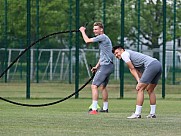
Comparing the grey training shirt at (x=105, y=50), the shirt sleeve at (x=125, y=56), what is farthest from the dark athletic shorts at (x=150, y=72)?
the grey training shirt at (x=105, y=50)

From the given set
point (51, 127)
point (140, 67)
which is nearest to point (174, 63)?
point (140, 67)

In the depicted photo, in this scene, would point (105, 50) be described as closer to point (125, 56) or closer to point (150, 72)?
point (125, 56)

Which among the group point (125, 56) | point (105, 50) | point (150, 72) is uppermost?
point (105, 50)

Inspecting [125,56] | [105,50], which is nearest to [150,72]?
[125,56]

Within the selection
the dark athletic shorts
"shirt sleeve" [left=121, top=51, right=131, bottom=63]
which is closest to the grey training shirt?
"shirt sleeve" [left=121, top=51, right=131, bottom=63]

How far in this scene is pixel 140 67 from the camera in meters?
15.0

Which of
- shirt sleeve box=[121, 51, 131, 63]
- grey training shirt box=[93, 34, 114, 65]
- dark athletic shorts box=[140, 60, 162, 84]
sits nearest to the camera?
shirt sleeve box=[121, 51, 131, 63]

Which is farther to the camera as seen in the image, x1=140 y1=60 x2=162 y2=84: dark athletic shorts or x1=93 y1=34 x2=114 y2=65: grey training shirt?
x1=93 y1=34 x2=114 y2=65: grey training shirt

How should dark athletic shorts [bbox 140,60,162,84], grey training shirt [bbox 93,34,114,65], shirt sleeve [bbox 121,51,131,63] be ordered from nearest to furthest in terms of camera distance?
shirt sleeve [bbox 121,51,131,63]
dark athletic shorts [bbox 140,60,162,84]
grey training shirt [bbox 93,34,114,65]

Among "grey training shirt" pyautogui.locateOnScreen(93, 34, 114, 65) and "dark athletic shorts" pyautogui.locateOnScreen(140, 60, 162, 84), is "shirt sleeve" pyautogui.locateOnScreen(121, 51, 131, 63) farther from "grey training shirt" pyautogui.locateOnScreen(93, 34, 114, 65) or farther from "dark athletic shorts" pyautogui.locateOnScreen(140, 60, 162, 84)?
"grey training shirt" pyautogui.locateOnScreen(93, 34, 114, 65)

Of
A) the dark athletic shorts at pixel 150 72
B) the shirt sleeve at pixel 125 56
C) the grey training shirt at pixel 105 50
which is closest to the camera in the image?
the shirt sleeve at pixel 125 56

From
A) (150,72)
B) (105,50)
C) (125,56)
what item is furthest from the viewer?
(105,50)

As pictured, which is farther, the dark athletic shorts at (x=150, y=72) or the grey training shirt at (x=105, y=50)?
the grey training shirt at (x=105, y=50)

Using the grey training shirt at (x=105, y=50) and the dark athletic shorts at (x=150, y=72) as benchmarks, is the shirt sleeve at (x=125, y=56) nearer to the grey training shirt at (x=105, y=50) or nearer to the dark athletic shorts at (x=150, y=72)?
the dark athletic shorts at (x=150, y=72)
